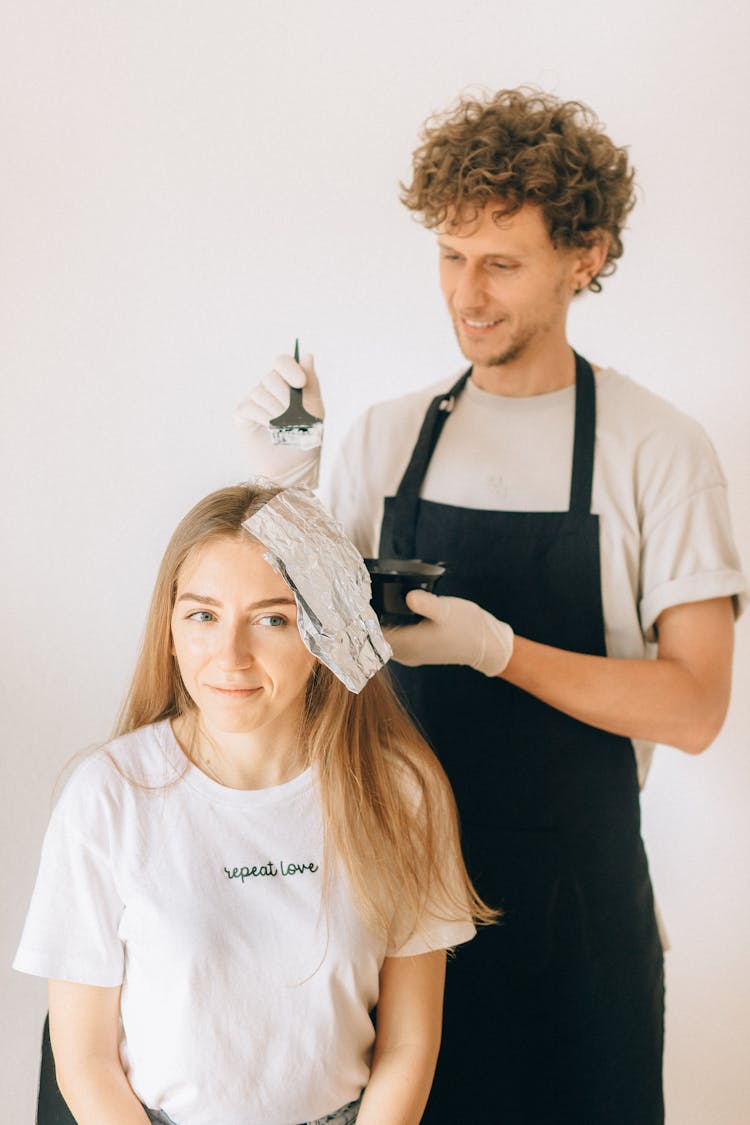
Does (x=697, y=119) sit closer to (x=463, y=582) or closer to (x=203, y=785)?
(x=463, y=582)

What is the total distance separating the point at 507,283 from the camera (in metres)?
1.73

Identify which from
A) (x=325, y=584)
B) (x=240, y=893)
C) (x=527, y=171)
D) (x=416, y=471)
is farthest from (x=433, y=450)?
(x=240, y=893)

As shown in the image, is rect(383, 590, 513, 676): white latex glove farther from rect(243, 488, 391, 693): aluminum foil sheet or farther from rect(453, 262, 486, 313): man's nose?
rect(453, 262, 486, 313): man's nose

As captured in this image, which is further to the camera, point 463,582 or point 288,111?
point 288,111

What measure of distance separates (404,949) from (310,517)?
1.86 feet

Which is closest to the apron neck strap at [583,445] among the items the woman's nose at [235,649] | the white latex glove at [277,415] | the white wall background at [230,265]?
the white wall background at [230,265]

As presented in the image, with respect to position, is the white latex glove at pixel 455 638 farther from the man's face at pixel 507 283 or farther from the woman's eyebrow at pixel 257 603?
the man's face at pixel 507 283

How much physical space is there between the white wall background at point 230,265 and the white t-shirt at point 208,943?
0.57 metres

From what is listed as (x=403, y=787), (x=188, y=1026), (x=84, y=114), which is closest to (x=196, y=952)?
(x=188, y=1026)

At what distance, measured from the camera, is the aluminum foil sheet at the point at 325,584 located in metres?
1.29

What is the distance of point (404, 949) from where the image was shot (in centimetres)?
138

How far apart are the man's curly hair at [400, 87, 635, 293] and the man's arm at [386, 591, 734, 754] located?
636mm

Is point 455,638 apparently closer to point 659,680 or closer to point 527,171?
point 659,680

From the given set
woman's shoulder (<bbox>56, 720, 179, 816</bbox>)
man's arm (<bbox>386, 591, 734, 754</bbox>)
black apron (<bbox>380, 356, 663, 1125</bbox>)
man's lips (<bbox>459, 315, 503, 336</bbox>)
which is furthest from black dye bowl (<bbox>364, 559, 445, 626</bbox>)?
man's lips (<bbox>459, 315, 503, 336</bbox>)
